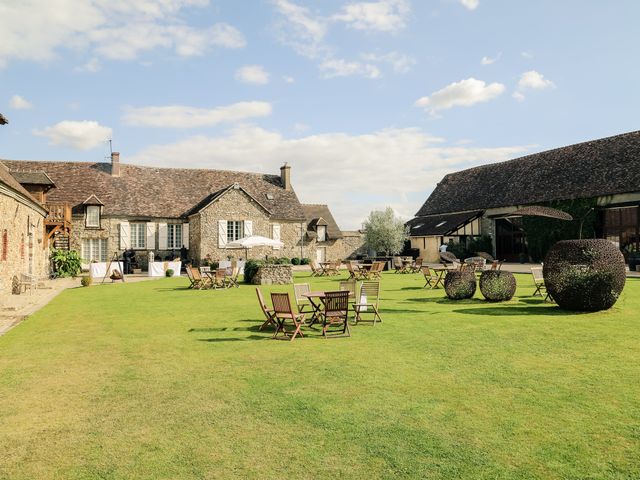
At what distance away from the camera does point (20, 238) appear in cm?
1870

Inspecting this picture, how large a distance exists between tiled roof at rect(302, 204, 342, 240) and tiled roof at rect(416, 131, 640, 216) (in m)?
8.77

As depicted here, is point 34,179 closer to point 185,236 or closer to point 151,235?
point 151,235

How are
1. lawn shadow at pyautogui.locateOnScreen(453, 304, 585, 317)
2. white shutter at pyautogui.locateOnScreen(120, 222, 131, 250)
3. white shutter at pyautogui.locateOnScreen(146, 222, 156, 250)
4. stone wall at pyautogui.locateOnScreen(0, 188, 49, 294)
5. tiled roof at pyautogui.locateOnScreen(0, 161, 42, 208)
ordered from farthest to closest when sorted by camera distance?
1. white shutter at pyautogui.locateOnScreen(146, 222, 156, 250)
2. white shutter at pyautogui.locateOnScreen(120, 222, 131, 250)
3. stone wall at pyautogui.locateOnScreen(0, 188, 49, 294)
4. tiled roof at pyautogui.locateOnScreen(0, 161, 42, 208)
5. lawn shadow at pyautogui.locateOnScreen(453, 304, 585, 317)

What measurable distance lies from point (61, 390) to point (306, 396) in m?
2.94

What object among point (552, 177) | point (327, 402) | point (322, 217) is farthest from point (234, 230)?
point (327, 402)

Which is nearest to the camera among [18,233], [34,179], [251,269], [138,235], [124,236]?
[18,233]

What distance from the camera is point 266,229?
33.9 meters

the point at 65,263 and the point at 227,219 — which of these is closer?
the point at 65,263

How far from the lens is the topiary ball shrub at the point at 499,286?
1334cm

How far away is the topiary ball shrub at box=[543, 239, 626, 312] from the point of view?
1053 centimetres

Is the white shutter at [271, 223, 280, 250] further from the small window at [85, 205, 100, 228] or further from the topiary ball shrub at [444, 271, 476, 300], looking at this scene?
the topiary ball shrub at [444, 271, 476, 300]

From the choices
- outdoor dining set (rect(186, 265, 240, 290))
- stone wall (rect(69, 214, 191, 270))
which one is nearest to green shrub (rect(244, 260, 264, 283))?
outdoor dining set (rect(186, 265, 240, 290))

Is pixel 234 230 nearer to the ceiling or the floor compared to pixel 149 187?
nearer to the floor

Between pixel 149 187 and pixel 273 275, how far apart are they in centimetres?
1744
